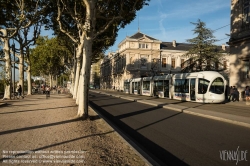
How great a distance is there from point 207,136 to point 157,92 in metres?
22.8

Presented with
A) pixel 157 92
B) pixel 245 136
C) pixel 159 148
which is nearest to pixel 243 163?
pixel 159 148

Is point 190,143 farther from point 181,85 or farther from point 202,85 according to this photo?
point 181,85

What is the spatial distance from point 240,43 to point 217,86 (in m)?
10.4

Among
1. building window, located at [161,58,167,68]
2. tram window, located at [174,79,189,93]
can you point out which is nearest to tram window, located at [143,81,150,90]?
tram window, located at [174,79,189,93]

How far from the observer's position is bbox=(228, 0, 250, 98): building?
2661cm

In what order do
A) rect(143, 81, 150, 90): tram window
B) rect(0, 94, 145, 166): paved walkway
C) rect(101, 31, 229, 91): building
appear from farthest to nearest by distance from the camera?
1. rect(101, 31, 229, 91): building
2. rect(143, 81, 150, 90): tram window
3. rect(0, 94, 145, 166): paved walkway

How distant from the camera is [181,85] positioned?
2372cm

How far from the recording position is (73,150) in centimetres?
568

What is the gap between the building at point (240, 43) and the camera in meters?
26.6

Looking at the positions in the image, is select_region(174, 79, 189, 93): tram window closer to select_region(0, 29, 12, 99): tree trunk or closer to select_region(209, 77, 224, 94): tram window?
select_region(209, 77, 224, 94): tram window

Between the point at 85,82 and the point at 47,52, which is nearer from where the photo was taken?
the point at 85,82

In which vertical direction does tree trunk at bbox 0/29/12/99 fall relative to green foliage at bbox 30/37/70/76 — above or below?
below

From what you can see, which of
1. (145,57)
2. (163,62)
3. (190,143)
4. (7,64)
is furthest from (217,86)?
(163,62)

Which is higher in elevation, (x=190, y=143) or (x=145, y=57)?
(x=145, y=57)
